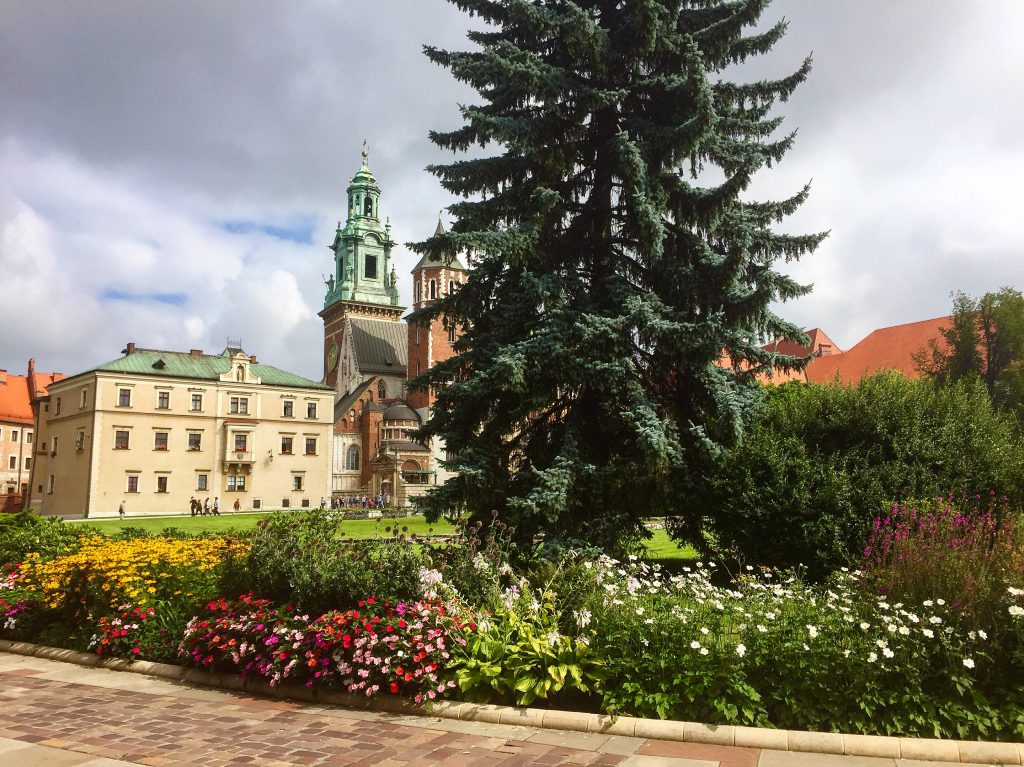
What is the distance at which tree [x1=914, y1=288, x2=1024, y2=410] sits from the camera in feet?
131

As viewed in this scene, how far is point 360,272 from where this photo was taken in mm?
86250

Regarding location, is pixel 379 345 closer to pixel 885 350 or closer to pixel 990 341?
pixel 885 350

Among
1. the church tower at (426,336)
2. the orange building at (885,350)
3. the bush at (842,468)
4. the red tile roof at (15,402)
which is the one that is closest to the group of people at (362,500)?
the church tower at (426,336)

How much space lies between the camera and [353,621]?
→ 6.91 m

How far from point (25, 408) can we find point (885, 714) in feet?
291

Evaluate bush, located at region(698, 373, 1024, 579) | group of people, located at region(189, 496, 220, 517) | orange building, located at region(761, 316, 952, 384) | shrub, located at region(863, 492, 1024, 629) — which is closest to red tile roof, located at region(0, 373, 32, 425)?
group of people, located at region(189, 496, 220, 517)

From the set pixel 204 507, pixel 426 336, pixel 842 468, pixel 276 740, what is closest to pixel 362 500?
pixel 204 507

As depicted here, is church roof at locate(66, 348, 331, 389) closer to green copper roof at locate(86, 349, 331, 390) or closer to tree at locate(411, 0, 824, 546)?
green copper roof at locate(86, 349, 331, 390)

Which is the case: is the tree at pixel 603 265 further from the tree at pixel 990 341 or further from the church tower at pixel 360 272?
the church tower at pixel 360 272

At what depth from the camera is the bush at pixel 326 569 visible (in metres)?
7.45

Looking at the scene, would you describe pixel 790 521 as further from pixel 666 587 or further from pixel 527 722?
pixel 527 722

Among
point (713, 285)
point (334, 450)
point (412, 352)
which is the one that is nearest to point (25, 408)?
point (334, 450)

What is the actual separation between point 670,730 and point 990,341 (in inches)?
1785

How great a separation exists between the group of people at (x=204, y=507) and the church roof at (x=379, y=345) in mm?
29307
